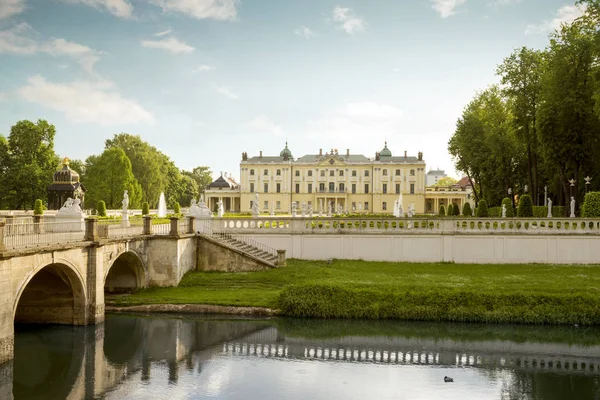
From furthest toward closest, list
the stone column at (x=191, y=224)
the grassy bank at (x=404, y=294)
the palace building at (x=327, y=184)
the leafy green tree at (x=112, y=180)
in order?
the palace building at (x=327, y=184) < the leafy green tree at (x=112, y=180) < the stone column at (x=191, y=224) < the grassy bank at (x=404, y=294)

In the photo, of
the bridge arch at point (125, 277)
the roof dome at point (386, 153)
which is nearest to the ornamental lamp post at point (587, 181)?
the bridge arch at point (125, 277)

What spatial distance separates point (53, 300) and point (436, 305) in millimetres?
13826

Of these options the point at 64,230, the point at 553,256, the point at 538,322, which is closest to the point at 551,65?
the point at 553,256

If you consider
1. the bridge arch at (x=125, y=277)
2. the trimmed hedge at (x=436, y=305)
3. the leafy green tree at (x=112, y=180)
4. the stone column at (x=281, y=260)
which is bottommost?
the trimmed hedge at (x=436, y=305)

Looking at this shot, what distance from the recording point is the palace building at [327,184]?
98000mm

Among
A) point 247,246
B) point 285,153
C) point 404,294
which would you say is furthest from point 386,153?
point 404,294

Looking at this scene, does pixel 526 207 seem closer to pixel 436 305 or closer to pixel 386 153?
pixel 436 305

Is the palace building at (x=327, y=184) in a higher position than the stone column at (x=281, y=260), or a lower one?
higher

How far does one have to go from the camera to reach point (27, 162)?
2345 inches

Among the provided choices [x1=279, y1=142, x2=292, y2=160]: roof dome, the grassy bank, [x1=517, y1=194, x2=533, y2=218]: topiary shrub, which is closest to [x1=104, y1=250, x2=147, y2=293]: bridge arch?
the grassy bank

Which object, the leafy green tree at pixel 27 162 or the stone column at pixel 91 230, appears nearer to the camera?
the stone column at pixel 91 230

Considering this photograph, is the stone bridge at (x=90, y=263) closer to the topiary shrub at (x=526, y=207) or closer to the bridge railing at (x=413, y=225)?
the bridge railing at (x=413, y=225)

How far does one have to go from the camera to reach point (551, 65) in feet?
110

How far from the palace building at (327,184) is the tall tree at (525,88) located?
58628 mm
